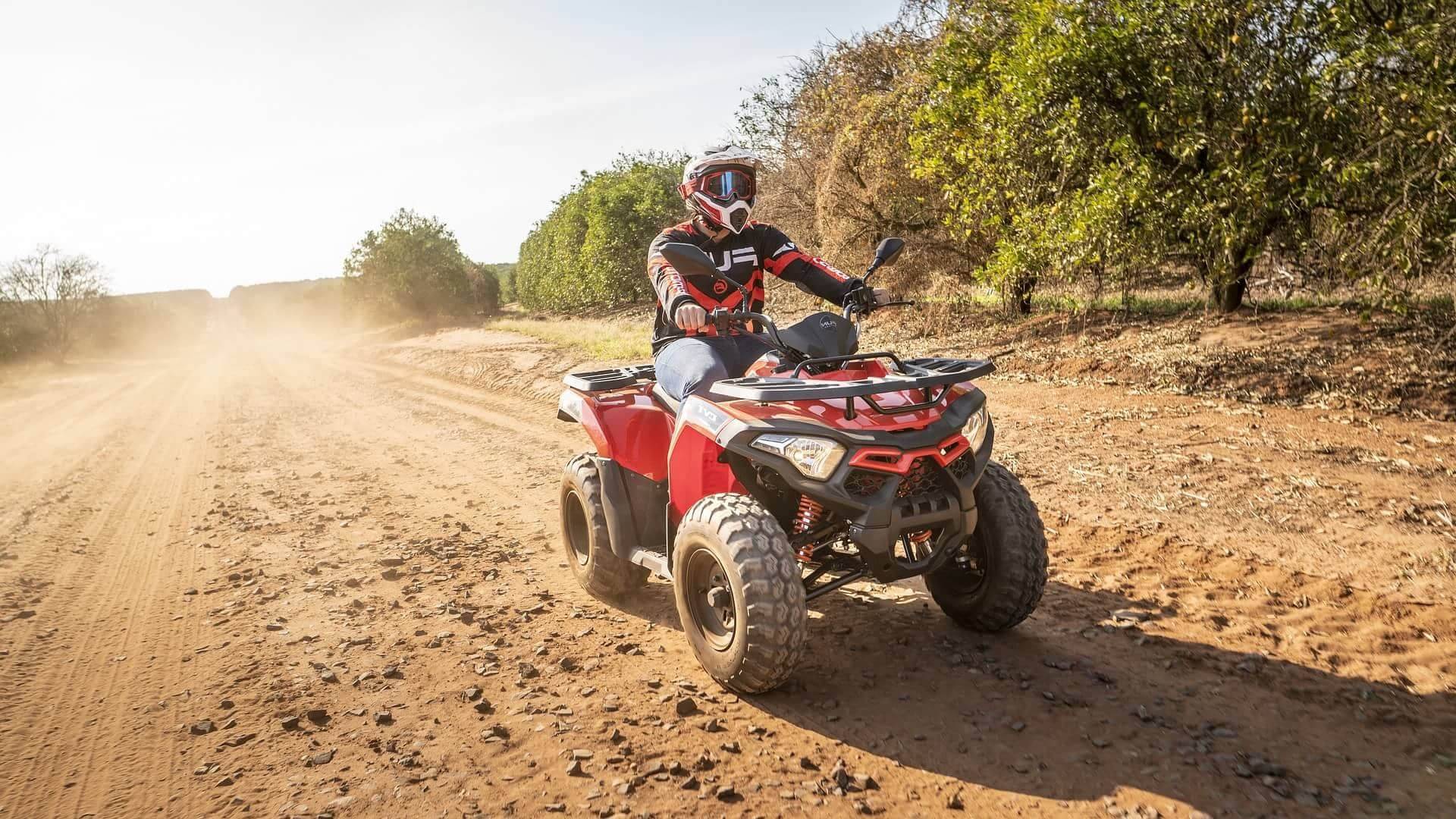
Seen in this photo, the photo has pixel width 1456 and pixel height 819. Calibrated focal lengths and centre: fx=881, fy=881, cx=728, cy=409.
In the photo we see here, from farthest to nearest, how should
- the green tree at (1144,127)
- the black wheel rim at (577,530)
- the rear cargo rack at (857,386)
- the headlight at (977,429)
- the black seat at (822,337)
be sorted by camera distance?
the green tree at (1144,127) → the black wheel rim at (577,530) → the black seat at (822,337) → the headlight at (977,429) → the rear cargo rack at (857,386)

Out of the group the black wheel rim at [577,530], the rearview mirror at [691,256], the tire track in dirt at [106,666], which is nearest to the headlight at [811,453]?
the rearview mirror at [691,256]

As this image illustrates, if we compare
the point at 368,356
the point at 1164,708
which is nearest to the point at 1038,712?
the point at 1164,708

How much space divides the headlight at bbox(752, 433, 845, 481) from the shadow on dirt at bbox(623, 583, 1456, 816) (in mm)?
1036

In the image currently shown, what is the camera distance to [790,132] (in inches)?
834

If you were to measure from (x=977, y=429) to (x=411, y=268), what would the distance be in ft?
145

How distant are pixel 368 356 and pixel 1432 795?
94.0 feet

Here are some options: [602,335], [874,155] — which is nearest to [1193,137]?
[874,155]

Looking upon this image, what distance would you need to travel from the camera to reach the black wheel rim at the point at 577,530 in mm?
5438

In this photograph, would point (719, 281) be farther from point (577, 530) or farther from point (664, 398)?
point (577, 530)

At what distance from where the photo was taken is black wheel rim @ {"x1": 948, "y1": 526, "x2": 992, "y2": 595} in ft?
13.4

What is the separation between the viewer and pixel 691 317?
4.12 meters

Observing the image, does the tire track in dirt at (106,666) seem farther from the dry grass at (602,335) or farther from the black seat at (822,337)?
the dry grass at (602,335)

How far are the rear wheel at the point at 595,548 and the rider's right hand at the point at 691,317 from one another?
1.19 meters

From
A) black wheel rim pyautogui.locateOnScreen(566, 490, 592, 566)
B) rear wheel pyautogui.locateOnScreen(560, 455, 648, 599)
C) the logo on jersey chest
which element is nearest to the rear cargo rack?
the logo on jersey chest
